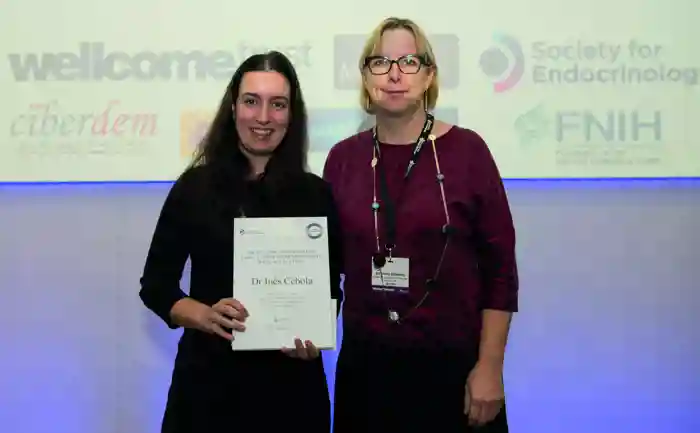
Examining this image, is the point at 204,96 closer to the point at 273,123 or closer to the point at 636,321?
the point at 273,123

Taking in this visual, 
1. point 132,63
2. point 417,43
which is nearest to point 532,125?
point 417,43

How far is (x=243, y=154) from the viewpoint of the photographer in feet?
4.37

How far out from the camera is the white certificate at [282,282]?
1.20 metres

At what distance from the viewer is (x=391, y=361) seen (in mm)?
1290

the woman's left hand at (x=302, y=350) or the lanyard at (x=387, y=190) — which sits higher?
the lanyard at (x=387, y=190)

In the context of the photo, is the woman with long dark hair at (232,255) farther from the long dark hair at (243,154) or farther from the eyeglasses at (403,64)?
the eyeglasses at (403,64)

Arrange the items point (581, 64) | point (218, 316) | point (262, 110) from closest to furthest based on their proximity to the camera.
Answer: point (218, 316)
point (262, 110)
point (581, 64)

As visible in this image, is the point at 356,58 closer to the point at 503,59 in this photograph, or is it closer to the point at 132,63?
the point at 503,59

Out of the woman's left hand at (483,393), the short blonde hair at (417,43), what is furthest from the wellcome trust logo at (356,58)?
the woman's left hand at (483,393)

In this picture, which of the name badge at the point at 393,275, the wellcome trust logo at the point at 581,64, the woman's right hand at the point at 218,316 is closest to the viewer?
the woman's right hand at the point at 218,316

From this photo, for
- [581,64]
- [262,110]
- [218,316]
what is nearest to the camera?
[218,316]

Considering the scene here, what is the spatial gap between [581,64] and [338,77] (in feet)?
2.39

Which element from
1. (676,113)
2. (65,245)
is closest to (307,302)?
(65,245)

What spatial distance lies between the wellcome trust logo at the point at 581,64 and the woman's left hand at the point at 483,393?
3.23 feet
